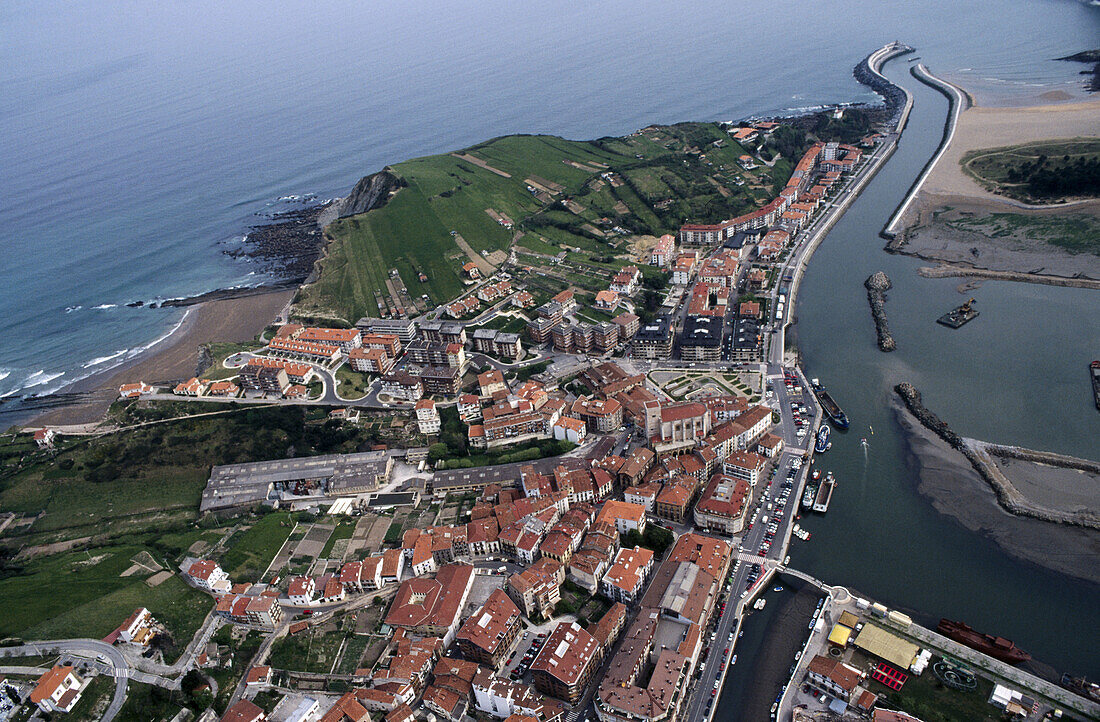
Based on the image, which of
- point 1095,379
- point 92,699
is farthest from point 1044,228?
point 92,699

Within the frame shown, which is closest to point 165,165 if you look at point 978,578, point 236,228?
point 236,228

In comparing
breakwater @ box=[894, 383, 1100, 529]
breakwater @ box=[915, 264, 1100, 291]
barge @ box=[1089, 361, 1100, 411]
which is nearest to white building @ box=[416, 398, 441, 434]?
breakwater @ box=[894, 383, 1100, 529]

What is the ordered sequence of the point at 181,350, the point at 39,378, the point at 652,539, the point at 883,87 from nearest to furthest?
the point at 652,539 < the point at 39,378 < the point at 181,350 < the point at 883,87

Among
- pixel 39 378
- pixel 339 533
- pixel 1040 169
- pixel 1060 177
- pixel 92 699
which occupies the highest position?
pixel 39 378

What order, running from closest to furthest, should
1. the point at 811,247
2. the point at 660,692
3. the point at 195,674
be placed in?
the point at 660,692 < the point at 195,674 < the point at 811,247

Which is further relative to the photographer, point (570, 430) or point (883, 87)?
point (883, 87)

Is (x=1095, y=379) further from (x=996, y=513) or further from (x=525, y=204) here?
(x=525, y=204)

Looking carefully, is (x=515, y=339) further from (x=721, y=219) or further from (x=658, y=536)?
(x=721, y=219)
